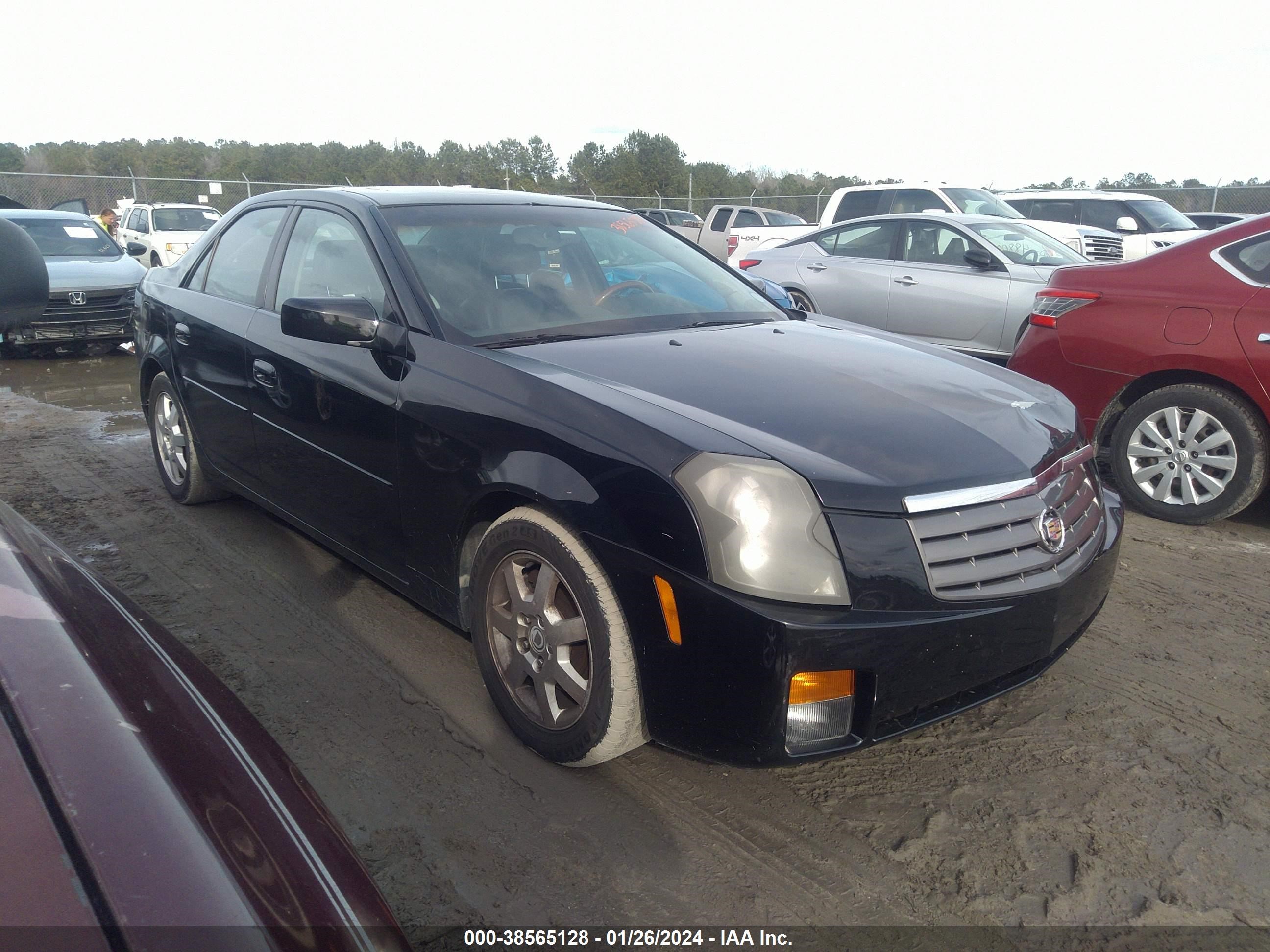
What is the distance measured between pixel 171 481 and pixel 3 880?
14.8 ft

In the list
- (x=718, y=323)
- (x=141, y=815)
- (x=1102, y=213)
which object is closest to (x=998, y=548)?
(x=718, y=323)

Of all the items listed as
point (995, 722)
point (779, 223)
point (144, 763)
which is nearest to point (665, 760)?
point (995, 722)

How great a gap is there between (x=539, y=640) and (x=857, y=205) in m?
12.9

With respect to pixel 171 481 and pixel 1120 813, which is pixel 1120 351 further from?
pixel 171 481

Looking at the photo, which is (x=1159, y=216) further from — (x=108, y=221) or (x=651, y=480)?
(x=108, y=221)

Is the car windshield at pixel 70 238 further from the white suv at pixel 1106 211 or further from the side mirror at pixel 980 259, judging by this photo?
the white suv at pixel 1106 211

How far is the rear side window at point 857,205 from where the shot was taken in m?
13.8

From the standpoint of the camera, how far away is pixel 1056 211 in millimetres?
14609

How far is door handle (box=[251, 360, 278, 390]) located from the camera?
145 inches

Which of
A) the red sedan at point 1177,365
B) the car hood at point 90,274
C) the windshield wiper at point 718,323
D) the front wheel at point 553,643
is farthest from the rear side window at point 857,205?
the front wheel at point 553,643

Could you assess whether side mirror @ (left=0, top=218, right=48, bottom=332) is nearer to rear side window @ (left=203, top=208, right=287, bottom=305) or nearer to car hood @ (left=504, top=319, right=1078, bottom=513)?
car hood @ (left=504, top=319, right=1078, bottom=513)

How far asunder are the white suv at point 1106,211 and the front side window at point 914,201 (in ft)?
7.38

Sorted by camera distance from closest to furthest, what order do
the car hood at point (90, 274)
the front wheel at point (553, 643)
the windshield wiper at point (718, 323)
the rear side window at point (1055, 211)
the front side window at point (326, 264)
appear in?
Answer: the front wheel at point (553, 643), the front side window at point (326, 264), the windshield wiper at point (718, 323), the car hood at point (90, 274), the rear side window at point (1055, 211)

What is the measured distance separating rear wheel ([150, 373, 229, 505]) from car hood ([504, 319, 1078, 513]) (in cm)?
263
